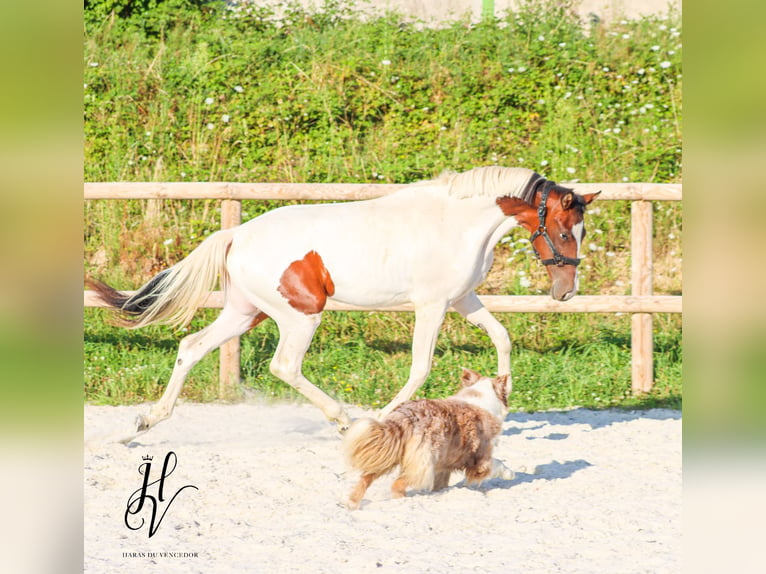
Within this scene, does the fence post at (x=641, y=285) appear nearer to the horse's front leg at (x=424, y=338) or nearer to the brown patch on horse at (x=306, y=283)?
the horse's front leg at (x=424, y=338)

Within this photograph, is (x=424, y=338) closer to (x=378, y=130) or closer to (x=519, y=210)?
(x=519, y=210)

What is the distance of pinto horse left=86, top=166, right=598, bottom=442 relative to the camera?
496 cm

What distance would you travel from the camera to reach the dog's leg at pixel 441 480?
4188 mm

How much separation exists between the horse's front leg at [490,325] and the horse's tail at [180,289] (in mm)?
1404

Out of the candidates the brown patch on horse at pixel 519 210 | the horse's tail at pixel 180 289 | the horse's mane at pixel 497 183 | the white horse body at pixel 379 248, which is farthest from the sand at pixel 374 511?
the horse's mane at pixel 497 183

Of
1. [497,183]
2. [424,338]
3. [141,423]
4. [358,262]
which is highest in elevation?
[497,183]

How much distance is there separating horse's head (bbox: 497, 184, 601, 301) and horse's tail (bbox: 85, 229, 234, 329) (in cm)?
161

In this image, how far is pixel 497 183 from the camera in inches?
201

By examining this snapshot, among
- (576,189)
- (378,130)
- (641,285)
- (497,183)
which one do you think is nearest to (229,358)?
(497,183)

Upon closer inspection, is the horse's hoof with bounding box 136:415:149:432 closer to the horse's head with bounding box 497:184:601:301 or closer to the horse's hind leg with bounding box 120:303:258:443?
the horse's hind leg with bounding box 120:303:258:443

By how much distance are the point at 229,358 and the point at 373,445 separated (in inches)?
127

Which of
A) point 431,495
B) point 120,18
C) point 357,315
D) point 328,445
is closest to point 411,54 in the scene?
point 120,18

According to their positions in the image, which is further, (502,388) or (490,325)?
(490,325)

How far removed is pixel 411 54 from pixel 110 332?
16.9 ft
